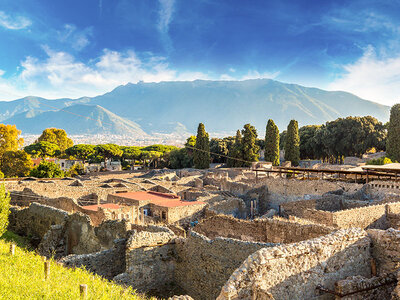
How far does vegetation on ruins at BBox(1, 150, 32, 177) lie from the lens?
44719mm

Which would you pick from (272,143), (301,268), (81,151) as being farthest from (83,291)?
(81,151)

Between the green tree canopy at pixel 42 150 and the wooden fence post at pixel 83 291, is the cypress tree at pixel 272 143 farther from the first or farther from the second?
the wooden fence post at pixel 83 291

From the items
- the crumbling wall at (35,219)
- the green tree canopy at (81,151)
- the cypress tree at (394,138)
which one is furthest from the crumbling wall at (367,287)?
the green tree canopy at (81,151)

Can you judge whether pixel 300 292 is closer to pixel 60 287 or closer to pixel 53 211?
pixel 60 287

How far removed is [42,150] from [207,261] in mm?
62896

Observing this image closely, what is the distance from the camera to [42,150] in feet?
206

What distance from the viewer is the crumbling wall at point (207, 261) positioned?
27.2 ft

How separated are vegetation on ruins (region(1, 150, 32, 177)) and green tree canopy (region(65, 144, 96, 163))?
17479 mm

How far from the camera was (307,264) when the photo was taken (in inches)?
239

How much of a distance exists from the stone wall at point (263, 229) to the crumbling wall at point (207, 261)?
2.47 meters

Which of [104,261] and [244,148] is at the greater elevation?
[244,148]

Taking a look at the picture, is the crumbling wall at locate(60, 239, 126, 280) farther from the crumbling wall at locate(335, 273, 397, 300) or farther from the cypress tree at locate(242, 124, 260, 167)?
the cypress tree at locate(242, 124, 260, 167)

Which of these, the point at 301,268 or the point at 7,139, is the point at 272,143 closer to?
the point at 7,139

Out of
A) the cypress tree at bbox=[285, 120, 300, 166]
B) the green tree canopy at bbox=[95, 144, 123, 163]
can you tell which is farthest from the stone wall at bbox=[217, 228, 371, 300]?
the green tree canopy at bbox=[95, 144, 123, 163]
